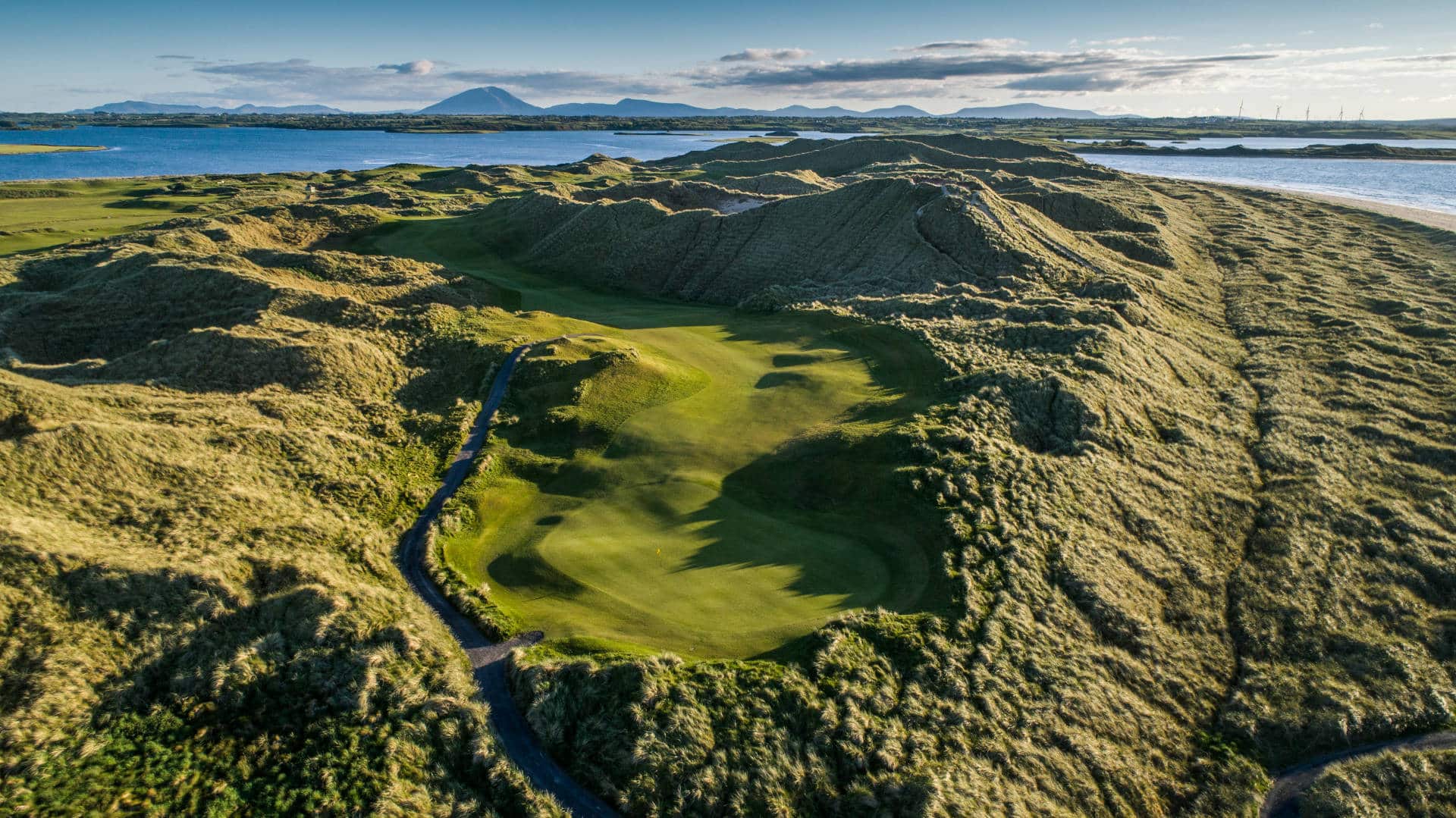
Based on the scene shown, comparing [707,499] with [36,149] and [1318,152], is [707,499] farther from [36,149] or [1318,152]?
[36,149]

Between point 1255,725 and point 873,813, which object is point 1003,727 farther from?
point 1255,725

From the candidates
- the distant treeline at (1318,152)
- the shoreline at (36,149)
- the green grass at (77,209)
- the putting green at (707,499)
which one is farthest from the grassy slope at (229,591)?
the distant treeline at (1318,152)

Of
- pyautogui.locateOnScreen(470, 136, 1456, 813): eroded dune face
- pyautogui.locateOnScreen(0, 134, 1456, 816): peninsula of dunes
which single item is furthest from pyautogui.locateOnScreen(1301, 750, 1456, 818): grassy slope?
pyautogui.locateOnScreen(470, 136, 1456, 813): eroded dune face

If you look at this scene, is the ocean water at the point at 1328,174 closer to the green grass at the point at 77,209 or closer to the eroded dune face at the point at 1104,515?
the eroded dune face at the point at 1104,515

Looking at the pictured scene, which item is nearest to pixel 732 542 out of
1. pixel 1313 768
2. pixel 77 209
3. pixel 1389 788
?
pixel 1313 768

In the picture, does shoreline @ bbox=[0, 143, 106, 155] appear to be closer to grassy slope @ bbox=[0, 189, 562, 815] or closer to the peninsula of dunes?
the peninsula of dunes

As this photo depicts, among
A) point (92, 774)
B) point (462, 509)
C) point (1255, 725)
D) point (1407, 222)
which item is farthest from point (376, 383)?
point (1407, 222)
